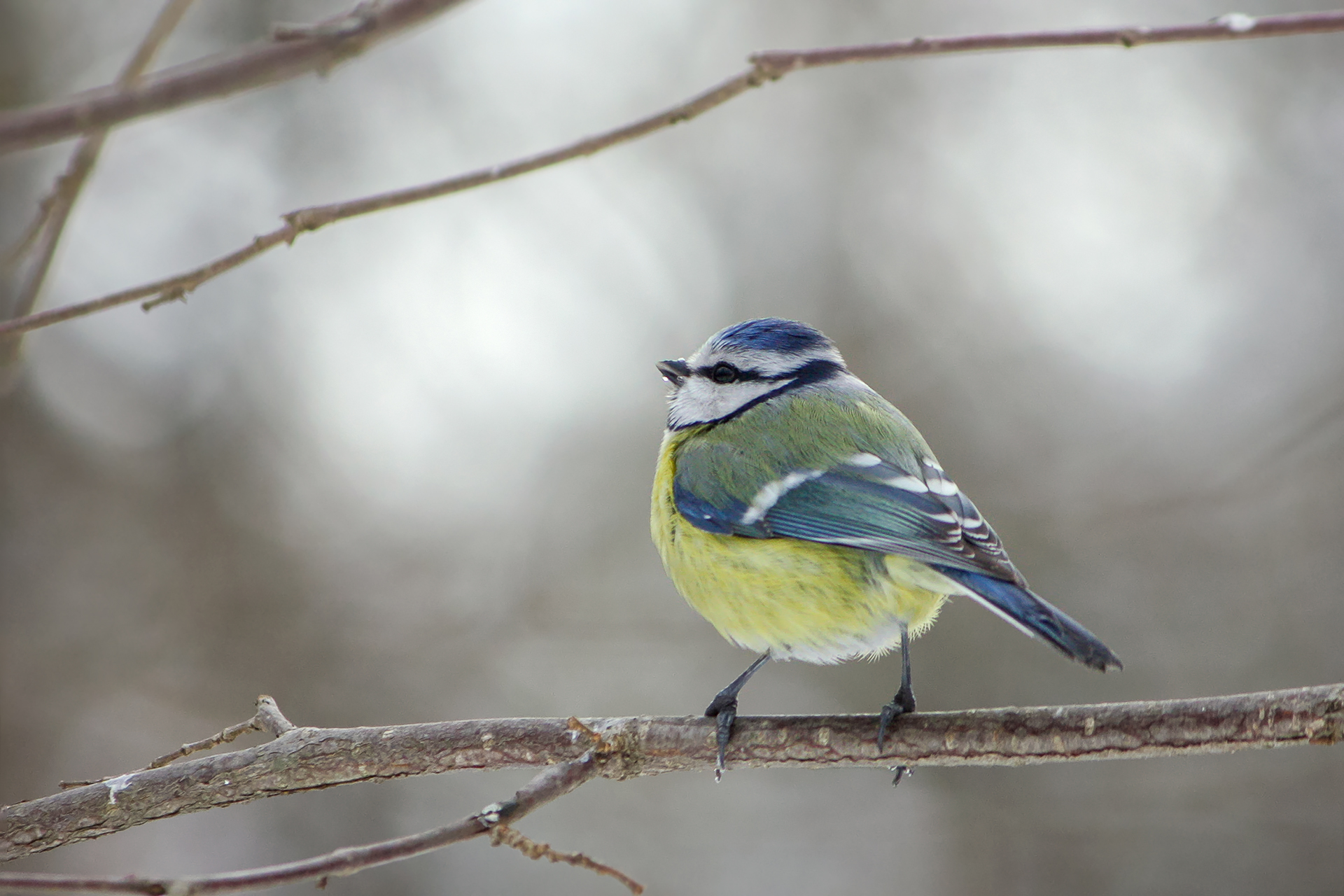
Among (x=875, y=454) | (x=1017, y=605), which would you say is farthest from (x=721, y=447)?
(x=1017, y=605)

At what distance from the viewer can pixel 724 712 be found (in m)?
2.56

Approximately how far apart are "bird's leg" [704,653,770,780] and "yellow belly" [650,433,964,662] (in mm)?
156

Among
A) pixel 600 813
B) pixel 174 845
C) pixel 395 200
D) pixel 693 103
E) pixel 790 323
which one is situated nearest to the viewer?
pixel 395 200

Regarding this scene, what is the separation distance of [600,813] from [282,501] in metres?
2.37

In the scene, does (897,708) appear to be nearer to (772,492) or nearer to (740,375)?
(772,492)

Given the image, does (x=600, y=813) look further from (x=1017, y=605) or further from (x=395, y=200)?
(x=395, y=200)

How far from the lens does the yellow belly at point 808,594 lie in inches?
105

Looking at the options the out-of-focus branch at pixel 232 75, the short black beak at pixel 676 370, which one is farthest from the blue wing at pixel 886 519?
the out-of-focus branch at pixel 232 75

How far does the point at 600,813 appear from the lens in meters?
5.77

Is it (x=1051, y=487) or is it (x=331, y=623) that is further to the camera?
(x=1051, y=487)

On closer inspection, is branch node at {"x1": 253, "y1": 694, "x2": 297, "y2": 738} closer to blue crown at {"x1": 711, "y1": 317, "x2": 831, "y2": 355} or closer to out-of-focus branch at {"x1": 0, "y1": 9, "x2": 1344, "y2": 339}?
out-of-focus branch at {"x1": 0, "y1": 9, "x2": 1344, "y2": 339}

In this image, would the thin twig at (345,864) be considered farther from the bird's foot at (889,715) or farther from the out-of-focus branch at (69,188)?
the out-of-focus branch at (69,188)

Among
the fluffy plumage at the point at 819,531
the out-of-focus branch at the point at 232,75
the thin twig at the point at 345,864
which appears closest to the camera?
the out-of-focus branch at the point at 232,75

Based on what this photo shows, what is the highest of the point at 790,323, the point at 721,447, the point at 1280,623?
the point at 790,323
